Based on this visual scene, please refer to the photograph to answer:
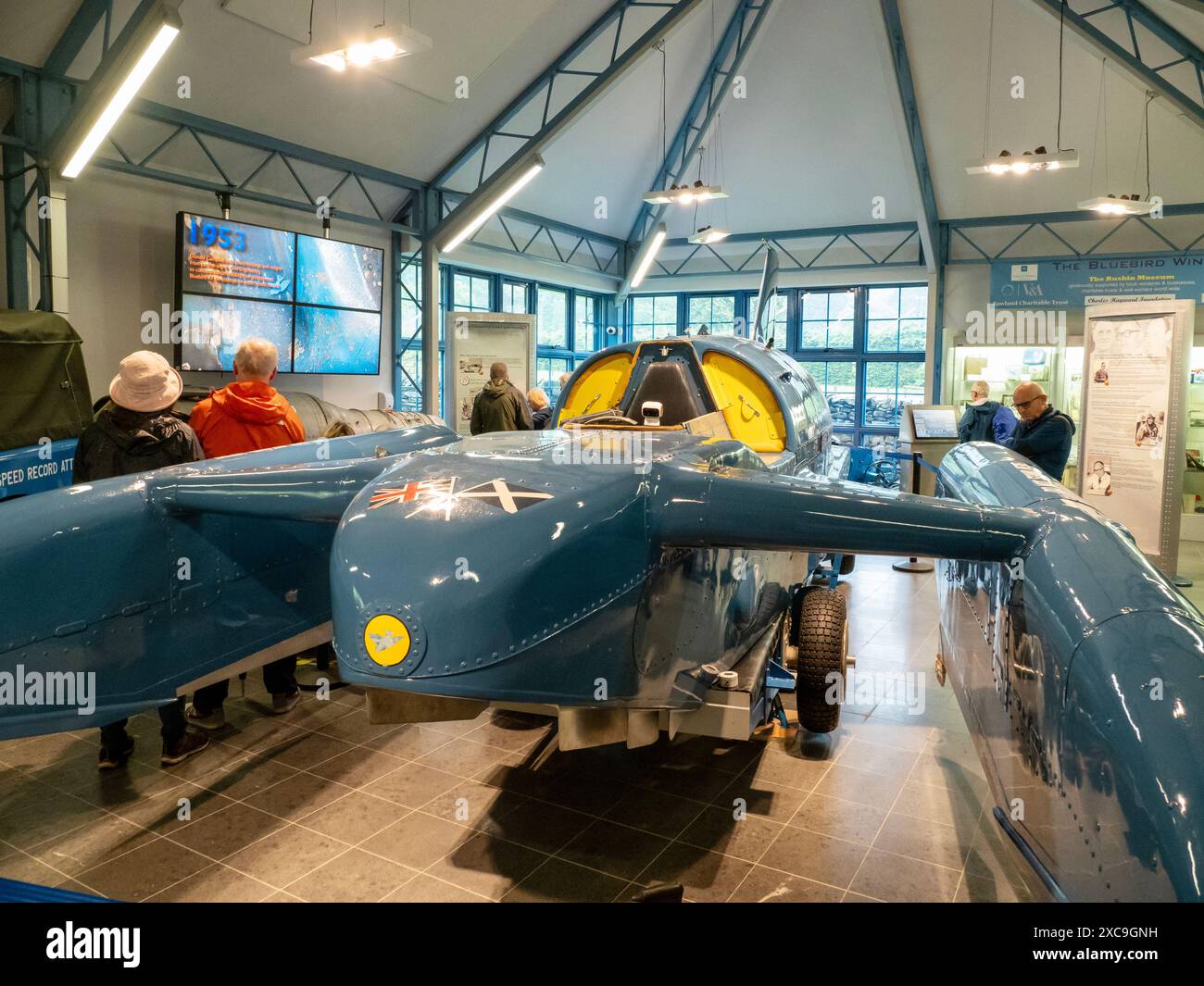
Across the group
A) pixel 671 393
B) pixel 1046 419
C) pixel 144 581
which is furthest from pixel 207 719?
pixel 1046 419

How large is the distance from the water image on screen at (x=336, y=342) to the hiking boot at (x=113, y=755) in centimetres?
712

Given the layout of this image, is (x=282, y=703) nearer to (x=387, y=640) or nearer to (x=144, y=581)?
(x=144, y=581)

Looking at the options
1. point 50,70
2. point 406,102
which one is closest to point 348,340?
point 406,102

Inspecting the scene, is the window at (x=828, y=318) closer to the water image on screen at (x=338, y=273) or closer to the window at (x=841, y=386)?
the window at (x=841, y=386)

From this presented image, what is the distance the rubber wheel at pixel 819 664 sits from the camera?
4.56m

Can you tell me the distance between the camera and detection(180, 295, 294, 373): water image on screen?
950cm

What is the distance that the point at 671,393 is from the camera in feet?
18.6

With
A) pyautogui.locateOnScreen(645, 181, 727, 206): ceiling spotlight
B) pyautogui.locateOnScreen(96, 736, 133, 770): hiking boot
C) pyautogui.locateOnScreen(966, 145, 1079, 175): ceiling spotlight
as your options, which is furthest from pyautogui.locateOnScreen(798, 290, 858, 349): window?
pyautogui.locateOnScreen(96, 736, 133, 770): hiking boot

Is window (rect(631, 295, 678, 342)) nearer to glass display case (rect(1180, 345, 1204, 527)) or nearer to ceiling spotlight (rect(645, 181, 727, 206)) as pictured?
ceiling spotlight (rect(645, 181, 727, 206))

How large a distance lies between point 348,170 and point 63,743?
9043 mm

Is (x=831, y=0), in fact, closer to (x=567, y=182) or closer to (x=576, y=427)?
(x=567, y=182)

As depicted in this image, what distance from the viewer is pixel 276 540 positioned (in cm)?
422

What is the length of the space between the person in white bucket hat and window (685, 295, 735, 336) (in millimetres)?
16569

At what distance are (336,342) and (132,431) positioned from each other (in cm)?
741
